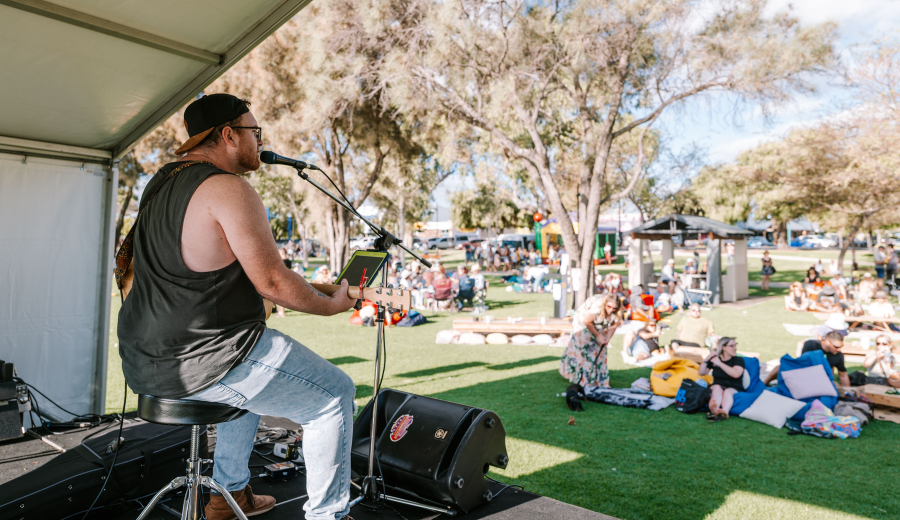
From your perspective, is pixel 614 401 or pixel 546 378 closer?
pixel 614 401

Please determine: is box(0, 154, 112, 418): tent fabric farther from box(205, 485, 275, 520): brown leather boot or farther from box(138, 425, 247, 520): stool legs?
box(138, 425, 247, 520): stool legs

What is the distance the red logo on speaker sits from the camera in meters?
3.44

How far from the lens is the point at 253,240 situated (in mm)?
1969

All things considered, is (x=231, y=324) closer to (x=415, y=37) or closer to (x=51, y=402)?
(x=51, y=402)

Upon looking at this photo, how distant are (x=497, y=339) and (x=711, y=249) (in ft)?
33.8

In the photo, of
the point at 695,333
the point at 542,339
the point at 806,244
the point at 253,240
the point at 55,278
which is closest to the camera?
the point at 253,240

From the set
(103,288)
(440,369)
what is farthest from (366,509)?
(440,369)

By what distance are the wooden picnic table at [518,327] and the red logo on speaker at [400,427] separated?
8.49m

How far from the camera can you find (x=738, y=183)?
77.6 ft

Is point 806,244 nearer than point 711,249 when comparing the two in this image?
No

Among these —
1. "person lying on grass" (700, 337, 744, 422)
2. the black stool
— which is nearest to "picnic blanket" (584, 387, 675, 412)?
"person lying on grass" (700, 337, 744, 422)

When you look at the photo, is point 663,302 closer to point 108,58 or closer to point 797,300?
point 797,300

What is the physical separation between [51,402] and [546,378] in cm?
607

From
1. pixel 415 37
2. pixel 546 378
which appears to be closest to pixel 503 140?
pixel 415 37
